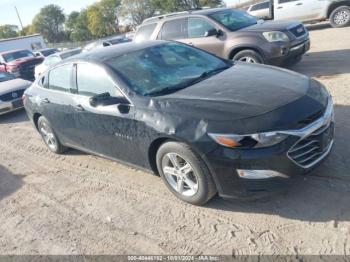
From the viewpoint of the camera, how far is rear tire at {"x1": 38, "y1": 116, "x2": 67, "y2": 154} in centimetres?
593

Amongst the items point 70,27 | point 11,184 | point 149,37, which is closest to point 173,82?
point 11,184

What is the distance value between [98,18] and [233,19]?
256 ft

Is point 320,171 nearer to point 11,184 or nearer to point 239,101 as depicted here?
point 239,101

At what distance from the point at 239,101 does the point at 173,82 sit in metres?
1.00

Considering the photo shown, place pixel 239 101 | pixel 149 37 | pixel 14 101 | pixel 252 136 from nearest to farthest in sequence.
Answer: pixel 252 136 → pixel 239 101 → pixel 149 37 → pixel 14 101

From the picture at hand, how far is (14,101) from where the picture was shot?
33.3 feet

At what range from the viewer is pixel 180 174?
3.78 metres

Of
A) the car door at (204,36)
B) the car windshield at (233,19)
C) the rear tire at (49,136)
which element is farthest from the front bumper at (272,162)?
the car windshield at (233,19)

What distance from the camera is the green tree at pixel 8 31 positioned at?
335ft

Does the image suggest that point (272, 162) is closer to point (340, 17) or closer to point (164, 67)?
point (164, 67)

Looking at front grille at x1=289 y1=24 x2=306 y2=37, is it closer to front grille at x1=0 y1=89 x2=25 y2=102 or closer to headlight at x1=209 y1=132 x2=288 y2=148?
headlight at x1=209 y1=132 x2=288 y2=148

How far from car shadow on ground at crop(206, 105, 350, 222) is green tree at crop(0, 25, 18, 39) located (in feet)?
368

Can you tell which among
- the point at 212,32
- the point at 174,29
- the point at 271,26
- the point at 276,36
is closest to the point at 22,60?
the point at 174,29

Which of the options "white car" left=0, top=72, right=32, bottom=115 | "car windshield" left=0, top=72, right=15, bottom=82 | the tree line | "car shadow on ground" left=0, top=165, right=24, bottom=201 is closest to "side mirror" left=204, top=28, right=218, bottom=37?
"car shadow on ground" left=0, top=165, right=24, bottom=201
